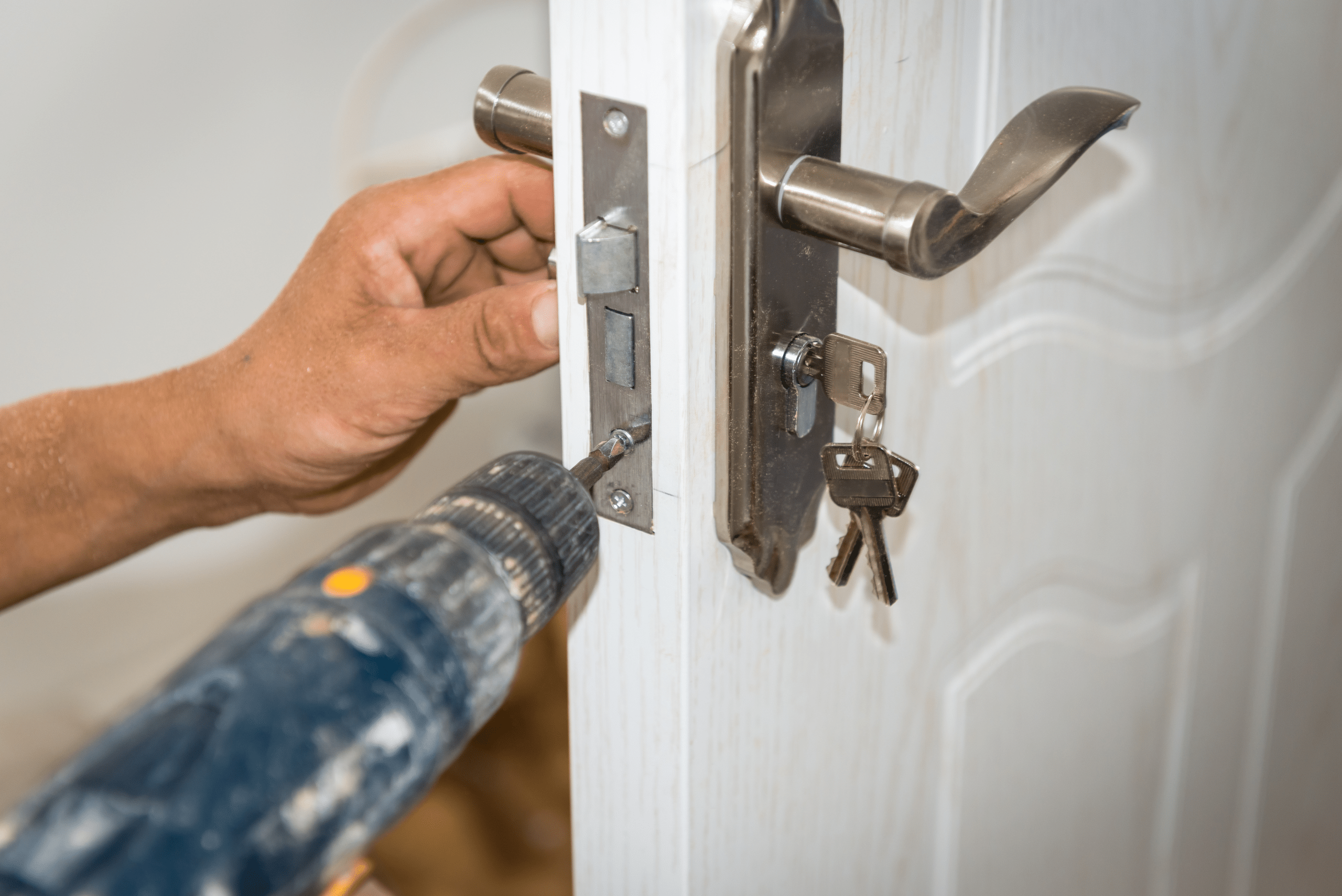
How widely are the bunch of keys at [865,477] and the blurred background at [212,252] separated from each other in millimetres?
681

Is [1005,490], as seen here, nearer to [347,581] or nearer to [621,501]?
[621,501]

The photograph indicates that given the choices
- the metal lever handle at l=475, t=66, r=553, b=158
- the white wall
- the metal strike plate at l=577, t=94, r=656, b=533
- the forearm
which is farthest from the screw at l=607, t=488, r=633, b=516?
the white wall

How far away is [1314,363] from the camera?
2.05 ft

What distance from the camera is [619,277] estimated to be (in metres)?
0.30

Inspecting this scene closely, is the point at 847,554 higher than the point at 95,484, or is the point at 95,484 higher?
the point at 847,554

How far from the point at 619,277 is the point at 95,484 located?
46 cm

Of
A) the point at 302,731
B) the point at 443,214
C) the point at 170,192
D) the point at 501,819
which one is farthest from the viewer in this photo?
the point at 501,819

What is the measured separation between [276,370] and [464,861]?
0.72m

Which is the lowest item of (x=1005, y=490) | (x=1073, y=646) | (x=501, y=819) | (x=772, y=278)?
(x=501, y=819)

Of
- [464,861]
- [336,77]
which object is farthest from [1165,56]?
[464,861]

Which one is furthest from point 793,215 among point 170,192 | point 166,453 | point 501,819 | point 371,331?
point 501,819

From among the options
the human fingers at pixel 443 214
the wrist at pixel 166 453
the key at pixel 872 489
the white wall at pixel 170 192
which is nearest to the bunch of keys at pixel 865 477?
the key at pixel 872 489

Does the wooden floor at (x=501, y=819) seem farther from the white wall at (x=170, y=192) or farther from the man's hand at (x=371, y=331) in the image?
the man's hand at (x=371, y=331)

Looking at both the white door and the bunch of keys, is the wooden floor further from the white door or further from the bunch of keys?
the bunch of keys
